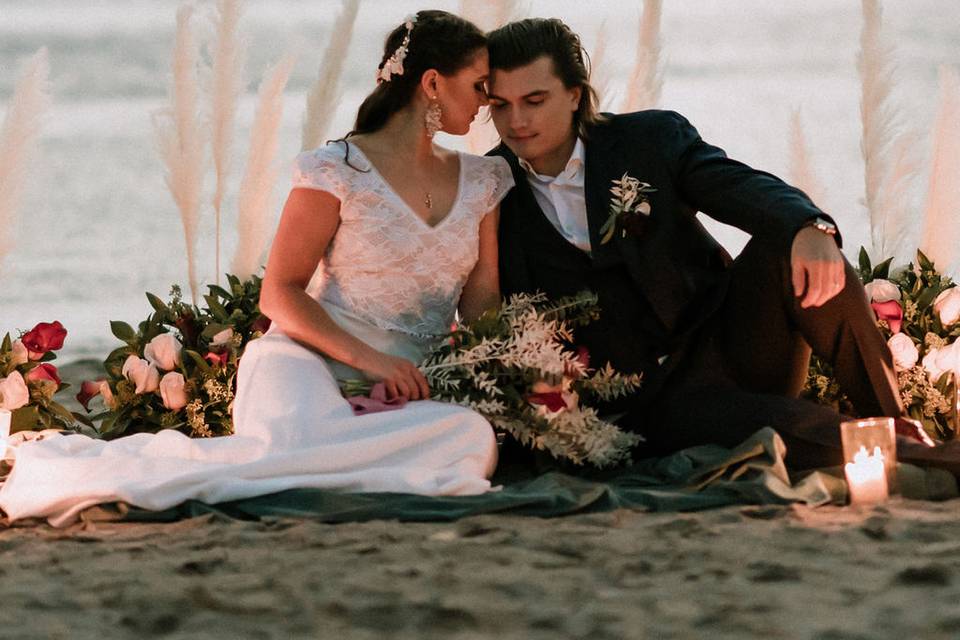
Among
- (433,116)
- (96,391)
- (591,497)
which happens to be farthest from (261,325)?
(591,497)

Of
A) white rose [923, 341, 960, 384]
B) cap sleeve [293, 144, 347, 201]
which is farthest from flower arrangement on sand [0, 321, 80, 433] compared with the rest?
white rose [923, 341, 960, 384]

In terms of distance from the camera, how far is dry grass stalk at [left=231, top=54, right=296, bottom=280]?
18.8 feet

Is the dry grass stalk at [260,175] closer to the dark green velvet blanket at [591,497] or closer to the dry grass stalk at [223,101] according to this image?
the dry grass stalk at [223,101]

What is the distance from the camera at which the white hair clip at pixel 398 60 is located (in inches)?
166

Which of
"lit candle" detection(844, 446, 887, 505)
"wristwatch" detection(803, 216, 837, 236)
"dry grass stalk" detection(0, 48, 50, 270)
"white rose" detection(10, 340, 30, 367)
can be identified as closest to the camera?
"lit candle" detection(844, 446, 887, 505)

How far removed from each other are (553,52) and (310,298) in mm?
1128

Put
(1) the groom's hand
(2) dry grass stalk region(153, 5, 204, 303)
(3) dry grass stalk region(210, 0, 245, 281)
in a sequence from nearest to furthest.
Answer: (1) the groom's hand → (2) dry grass stalk region(153, 5, 204, 303) → (3) dry grass stalk region(210, 0, 245, 281)

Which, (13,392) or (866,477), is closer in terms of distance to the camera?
(866,477)

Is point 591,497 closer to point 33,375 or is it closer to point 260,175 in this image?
point 33,375

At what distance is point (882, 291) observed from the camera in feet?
16.7

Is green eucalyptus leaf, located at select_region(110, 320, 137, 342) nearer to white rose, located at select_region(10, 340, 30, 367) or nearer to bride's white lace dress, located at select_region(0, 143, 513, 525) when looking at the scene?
white rose, located at select_region(10, 340, 30, 367)

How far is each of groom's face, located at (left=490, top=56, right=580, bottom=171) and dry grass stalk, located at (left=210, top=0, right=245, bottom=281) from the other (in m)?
2.00

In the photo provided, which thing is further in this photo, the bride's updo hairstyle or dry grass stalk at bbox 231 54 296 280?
dry grass stalk at bbox 231 54 296 280

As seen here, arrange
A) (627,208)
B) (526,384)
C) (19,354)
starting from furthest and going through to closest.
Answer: (19,354) → (627,208) → (526,384)
